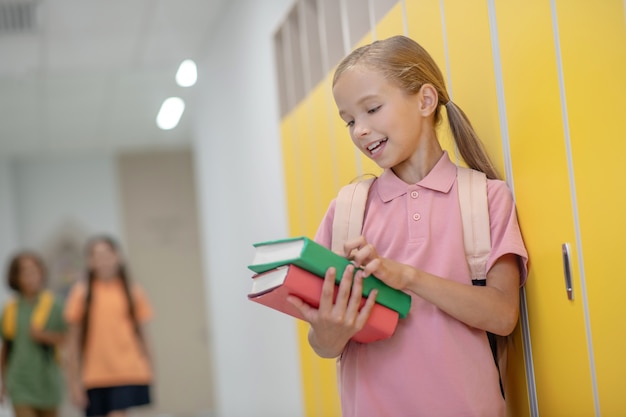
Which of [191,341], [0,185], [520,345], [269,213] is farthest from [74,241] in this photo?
[520,345]

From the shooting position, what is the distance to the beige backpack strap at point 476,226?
1.76m

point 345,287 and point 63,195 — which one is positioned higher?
point 63,195

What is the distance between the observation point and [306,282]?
1.63 m

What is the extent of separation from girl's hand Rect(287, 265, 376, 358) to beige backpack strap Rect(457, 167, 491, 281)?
9.6 inches

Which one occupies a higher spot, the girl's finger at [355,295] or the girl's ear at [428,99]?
the girl's ear at [428,99]

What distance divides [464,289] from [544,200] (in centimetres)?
26

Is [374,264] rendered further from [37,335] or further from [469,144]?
[37,335]

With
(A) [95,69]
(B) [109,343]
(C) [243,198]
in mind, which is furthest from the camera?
(A) [95,69]

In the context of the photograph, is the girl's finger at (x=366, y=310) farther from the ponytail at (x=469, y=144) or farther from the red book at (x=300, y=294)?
the ponytail at (x=469, y=144)

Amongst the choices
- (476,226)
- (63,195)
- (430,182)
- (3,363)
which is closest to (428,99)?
(430,182)

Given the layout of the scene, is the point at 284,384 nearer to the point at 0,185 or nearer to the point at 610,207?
the point at 610,207

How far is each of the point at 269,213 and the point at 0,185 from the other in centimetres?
602

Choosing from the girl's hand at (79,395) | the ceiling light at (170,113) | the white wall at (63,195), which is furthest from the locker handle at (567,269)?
the white wall at (63,195)

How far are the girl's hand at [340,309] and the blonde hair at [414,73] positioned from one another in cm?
41
